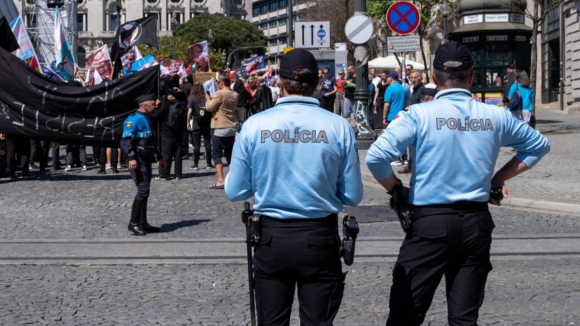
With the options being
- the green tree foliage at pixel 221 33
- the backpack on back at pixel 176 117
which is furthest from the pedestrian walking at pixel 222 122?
the green tree foliage at pixel 221 33

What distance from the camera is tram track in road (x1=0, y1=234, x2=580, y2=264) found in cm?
886

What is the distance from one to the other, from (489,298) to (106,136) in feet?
35.7

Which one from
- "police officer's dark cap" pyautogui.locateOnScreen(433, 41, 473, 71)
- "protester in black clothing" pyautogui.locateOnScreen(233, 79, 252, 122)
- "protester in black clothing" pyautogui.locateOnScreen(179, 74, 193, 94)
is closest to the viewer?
"police officer's dark cap" pyautogui.locateOnScreen(433, 41, 473, 71)

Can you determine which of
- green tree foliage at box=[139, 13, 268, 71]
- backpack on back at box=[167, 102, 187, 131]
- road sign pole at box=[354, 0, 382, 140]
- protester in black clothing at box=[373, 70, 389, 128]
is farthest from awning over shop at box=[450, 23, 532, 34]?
green tree foliage at box=[139, 13, 268, 71]

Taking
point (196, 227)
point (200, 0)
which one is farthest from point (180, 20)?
point (196, 227)

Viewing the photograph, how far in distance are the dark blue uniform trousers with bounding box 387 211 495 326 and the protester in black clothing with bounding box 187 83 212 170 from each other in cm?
1387

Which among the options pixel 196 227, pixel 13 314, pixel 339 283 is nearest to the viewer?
pixel 339 283

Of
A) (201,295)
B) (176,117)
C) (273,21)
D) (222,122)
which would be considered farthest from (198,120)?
(273,21)

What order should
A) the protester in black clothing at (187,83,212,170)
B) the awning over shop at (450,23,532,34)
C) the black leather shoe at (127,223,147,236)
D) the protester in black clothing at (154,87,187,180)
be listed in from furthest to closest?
the awning over shop at (450,23,532,34) → the protester in black clothing at (187,83,212,170) → the protester in black clothing at (154,87,187,180) → the black leather shoe at (127,223,147,236)

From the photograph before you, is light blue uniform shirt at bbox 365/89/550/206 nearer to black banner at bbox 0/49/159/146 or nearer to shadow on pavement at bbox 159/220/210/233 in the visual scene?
shadow on pavement at bbox 159/220/210/233

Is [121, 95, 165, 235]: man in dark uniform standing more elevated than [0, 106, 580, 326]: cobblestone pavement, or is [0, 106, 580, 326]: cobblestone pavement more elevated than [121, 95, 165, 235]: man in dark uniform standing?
[121, 95, 165, 235]: man in dark uniform standing

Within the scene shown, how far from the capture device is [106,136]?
16703 millimetres

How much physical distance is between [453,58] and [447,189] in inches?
24.1

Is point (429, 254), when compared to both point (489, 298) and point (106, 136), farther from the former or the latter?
point (106, 136)
